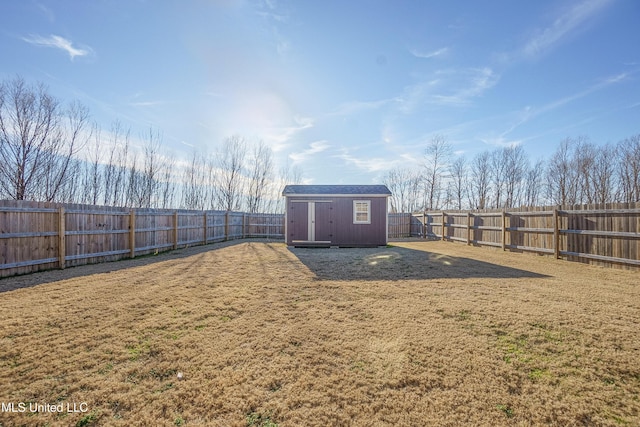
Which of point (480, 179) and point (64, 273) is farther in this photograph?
point (480, 179)

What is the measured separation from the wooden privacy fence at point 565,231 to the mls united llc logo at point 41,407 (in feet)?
36.1

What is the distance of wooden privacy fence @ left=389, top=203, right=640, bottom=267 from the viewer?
6.82m

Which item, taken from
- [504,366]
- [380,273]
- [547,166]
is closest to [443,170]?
[547,166]

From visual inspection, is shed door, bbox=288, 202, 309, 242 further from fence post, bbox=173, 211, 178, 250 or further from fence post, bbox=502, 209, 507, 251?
fence post, bbox=502, 209, 507, 251

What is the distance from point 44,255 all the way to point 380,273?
28.0 ft

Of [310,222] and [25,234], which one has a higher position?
Result: [310,222]

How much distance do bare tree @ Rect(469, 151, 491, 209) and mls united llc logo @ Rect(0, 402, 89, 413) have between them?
28.8m

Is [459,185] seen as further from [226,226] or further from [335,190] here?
[226,226]

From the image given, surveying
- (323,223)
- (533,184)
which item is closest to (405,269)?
Answer: (323,223)

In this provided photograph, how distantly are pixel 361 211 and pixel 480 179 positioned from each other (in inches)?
772

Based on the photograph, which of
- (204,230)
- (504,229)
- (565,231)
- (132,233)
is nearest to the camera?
(565,231)

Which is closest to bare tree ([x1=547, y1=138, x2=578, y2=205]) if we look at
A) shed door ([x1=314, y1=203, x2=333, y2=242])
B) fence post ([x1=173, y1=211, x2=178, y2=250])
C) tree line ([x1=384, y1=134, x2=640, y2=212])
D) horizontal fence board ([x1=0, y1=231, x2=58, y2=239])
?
tree line ([x1=384, y1=134, x2=640, y2=212])

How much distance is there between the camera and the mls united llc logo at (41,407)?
1.94m

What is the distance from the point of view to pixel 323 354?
8.96 feet
